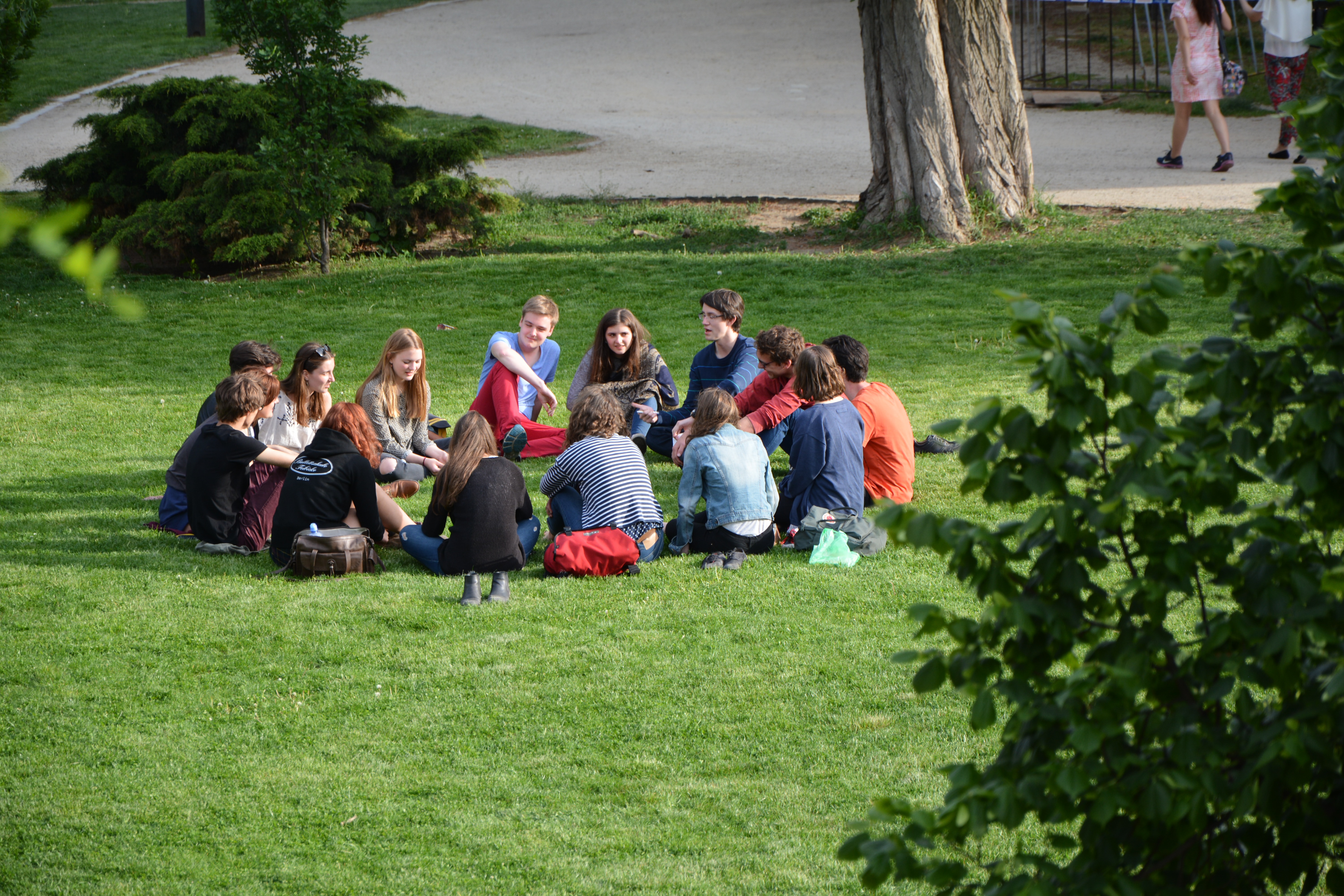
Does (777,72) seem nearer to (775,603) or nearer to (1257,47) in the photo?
(1257,47)

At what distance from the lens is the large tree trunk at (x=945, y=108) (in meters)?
13.3

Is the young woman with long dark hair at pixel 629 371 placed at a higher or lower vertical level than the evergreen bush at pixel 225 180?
lower

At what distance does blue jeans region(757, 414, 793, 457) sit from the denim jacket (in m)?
1.21

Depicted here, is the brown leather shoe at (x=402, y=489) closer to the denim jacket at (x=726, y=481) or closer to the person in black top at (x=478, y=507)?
the person in black top at (x=478, y=507)

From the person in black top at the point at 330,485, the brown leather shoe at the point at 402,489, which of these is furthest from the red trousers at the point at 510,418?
the person in black top at the point at 330,485

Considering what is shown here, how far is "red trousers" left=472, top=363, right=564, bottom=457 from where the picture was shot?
904 centimetres

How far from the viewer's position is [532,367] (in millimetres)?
9375

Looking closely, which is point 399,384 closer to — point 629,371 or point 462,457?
point 629,371

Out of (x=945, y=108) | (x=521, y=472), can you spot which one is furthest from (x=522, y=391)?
→ (x=945, y=108)

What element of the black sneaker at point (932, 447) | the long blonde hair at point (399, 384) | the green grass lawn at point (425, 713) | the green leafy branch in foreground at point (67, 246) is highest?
the green leafy branch in foreground at point (67, 246)

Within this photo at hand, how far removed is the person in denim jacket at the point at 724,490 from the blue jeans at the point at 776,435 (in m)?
1.14

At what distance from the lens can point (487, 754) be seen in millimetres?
4789

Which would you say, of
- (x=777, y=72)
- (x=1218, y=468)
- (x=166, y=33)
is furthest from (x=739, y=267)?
(x=166, y=33)

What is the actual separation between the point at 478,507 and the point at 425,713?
1.54 meters
